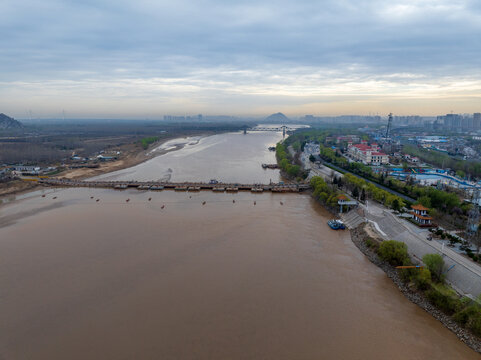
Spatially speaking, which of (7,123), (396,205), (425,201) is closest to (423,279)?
(396,205)

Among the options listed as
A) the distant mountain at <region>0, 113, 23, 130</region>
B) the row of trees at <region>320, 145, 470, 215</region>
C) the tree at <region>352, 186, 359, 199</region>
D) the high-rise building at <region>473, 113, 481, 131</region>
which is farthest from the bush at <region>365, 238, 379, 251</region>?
the distant mountain at <region>0, 113, 23, 130</region>

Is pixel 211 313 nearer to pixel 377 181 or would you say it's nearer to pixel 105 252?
pixel 105 252

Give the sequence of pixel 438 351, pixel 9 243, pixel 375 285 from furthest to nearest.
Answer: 1. pixel 9 243
2. pixel 375 285
3. pixel 438 351

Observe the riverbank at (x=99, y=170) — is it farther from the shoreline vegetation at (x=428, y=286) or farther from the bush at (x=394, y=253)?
the bush at (x=394, y=253)

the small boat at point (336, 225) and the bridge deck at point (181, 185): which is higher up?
the bridge deck at point (181, 185)

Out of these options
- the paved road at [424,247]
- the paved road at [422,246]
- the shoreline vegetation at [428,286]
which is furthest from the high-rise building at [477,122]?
the shoreline vegetation at [428,286]

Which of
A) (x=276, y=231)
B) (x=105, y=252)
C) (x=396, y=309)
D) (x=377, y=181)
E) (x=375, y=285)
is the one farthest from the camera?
(x=377, y=181)

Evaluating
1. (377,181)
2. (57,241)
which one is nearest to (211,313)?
(57,241)

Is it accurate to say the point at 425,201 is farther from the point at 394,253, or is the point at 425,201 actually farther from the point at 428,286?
the point at 428,286
